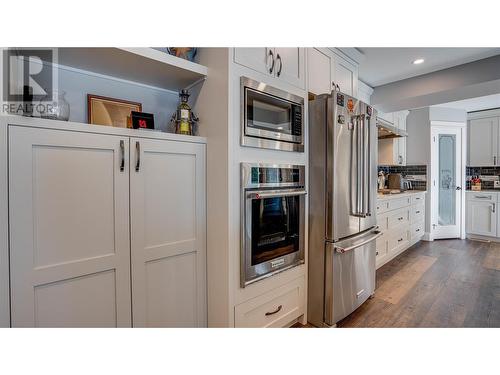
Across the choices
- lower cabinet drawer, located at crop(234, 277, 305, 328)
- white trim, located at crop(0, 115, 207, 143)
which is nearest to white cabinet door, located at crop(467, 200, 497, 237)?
lower cabinet drawer, located at crop(234, 277, 305, 328)

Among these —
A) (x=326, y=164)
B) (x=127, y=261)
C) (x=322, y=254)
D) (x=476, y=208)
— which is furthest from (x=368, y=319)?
(x=476, y=208)

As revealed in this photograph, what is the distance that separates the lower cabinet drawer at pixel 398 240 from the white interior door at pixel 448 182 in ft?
4.00

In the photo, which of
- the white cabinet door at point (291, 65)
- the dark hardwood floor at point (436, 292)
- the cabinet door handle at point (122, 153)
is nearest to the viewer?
the cabinet door handle at point (122, 153)

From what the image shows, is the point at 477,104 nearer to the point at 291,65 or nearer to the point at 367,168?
the point at 367,168

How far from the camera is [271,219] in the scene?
5.35 ft

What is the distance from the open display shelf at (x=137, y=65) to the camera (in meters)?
1.24

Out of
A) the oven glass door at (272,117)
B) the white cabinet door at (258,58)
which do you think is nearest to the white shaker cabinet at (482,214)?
the oven glass door at (272,117)

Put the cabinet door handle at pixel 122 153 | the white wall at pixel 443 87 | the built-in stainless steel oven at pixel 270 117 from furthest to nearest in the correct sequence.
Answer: the white wall at pixel 443 87 < the built-in stainless steel oven at pixel 270 117 < the cabinet door handle at pixel 122 153

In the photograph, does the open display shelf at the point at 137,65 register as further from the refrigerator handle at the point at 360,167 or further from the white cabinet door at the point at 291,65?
the refrigerator handle at the point at 360,167

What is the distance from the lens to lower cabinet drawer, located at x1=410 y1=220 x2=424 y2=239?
3.97m

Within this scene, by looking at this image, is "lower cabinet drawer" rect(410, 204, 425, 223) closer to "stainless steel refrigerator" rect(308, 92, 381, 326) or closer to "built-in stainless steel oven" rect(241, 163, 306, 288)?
"stainless steel refrigerator" rect(308, 92, 381, 326)

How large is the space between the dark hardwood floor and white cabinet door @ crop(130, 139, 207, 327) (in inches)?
50.2

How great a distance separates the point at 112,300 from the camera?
1245 mm
